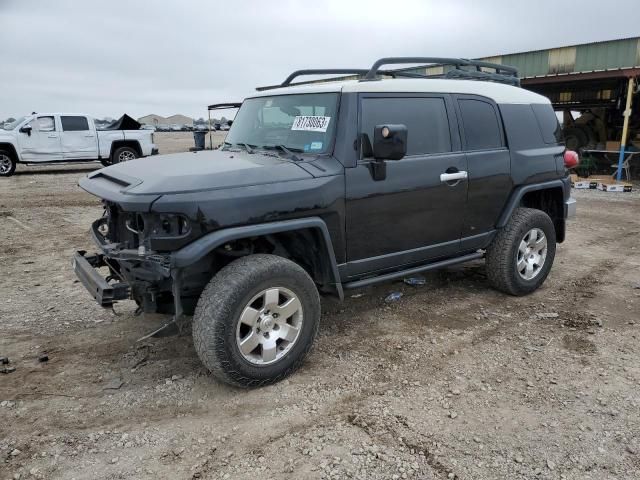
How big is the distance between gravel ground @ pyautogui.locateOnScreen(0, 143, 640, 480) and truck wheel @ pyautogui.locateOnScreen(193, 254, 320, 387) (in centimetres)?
19

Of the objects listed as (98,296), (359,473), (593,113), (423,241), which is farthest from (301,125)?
(593,113)

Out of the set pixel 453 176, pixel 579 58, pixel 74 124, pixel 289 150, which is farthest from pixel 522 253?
pixel 74 124

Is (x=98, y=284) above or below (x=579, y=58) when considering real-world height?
below

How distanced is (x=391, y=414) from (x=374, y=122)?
212 cm

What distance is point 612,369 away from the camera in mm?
3691

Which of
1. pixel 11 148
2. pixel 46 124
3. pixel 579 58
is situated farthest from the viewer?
pixel 46 124

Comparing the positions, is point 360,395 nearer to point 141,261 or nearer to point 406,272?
point 406,272

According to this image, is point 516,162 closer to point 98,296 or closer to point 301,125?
point 301,125

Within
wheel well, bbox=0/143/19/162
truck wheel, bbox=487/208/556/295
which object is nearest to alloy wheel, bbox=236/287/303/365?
truck wheel, bbox=487/208/556/295

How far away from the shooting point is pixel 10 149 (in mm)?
15305

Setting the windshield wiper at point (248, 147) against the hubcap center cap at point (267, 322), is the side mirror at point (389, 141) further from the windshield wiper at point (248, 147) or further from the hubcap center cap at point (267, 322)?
the hubcap center cap at point (267, 322)

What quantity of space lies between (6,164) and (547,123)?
1557 centimetres

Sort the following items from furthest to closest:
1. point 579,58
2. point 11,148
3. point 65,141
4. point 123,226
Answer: point 65,141, point 579,58, point 11,148, point 123,226

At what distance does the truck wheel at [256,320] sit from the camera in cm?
318
